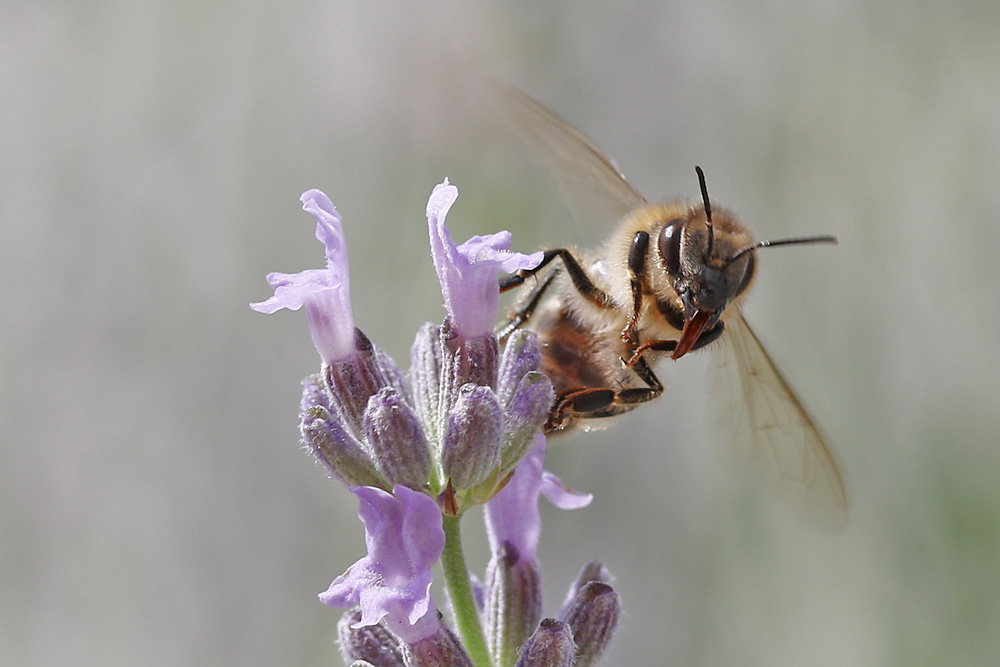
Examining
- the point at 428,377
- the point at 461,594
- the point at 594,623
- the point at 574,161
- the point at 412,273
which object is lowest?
the point at 594,623

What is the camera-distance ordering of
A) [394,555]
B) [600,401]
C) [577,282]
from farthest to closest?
1. [577,282]
2. [600,401]
3. [394,555]

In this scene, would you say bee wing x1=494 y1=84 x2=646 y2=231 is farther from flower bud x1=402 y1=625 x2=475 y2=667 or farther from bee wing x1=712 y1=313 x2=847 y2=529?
flower bud x1=402 y1=625 x2=475 y2=667

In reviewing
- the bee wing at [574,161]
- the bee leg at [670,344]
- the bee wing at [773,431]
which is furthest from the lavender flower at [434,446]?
the bee wing at [574,161]

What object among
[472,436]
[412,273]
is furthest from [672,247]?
[412,273]

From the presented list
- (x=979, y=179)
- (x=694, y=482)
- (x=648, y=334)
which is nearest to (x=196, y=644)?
(x=694, y=482)

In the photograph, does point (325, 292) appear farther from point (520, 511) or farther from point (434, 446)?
point (520, 511)

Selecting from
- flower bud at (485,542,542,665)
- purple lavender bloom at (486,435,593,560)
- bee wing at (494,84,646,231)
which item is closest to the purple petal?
purple lavender bloom at (486,435,593,560)

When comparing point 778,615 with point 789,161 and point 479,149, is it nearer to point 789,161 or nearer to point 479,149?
point 789,161
